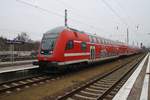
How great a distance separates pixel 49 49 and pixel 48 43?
542 mm

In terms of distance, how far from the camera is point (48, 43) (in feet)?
48.2

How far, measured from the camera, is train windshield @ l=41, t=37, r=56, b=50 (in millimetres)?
14366

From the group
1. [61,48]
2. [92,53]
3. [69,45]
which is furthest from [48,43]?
[92,53]

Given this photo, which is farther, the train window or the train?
the train window

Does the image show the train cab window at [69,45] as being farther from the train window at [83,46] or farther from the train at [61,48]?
the train window at [83,46]

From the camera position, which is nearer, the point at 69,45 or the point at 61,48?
the point at 61,48

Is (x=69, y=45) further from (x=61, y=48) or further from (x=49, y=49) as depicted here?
(x=49, y=49)

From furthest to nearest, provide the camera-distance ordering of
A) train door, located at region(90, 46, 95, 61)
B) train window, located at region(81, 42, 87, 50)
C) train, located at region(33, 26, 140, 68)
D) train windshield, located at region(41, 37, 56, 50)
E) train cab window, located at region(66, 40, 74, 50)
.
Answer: train door, located at region(90, 46, 95, 61), train window, located at region(81, 42, 87, 50), train cab window, located at region(66, 40, 74, 50), train windshield, located at region(41, 37, 56, 50), train, located at region(33, 26, 140, 68)

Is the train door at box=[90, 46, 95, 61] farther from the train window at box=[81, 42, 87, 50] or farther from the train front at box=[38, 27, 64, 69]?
the train front at box=[38, 27, 64, 69]

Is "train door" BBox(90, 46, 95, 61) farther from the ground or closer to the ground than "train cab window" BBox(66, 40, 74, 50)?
closer to the ground

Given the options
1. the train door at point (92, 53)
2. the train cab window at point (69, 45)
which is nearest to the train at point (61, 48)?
the train cab window at point (69, 45)

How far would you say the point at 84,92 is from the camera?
9375 millimetres

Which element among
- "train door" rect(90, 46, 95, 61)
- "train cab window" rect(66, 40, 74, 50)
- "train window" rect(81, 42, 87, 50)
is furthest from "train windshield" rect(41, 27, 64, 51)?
"train door" rect(90, 46, 95, 61)

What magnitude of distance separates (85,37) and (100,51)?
15.3 ft
